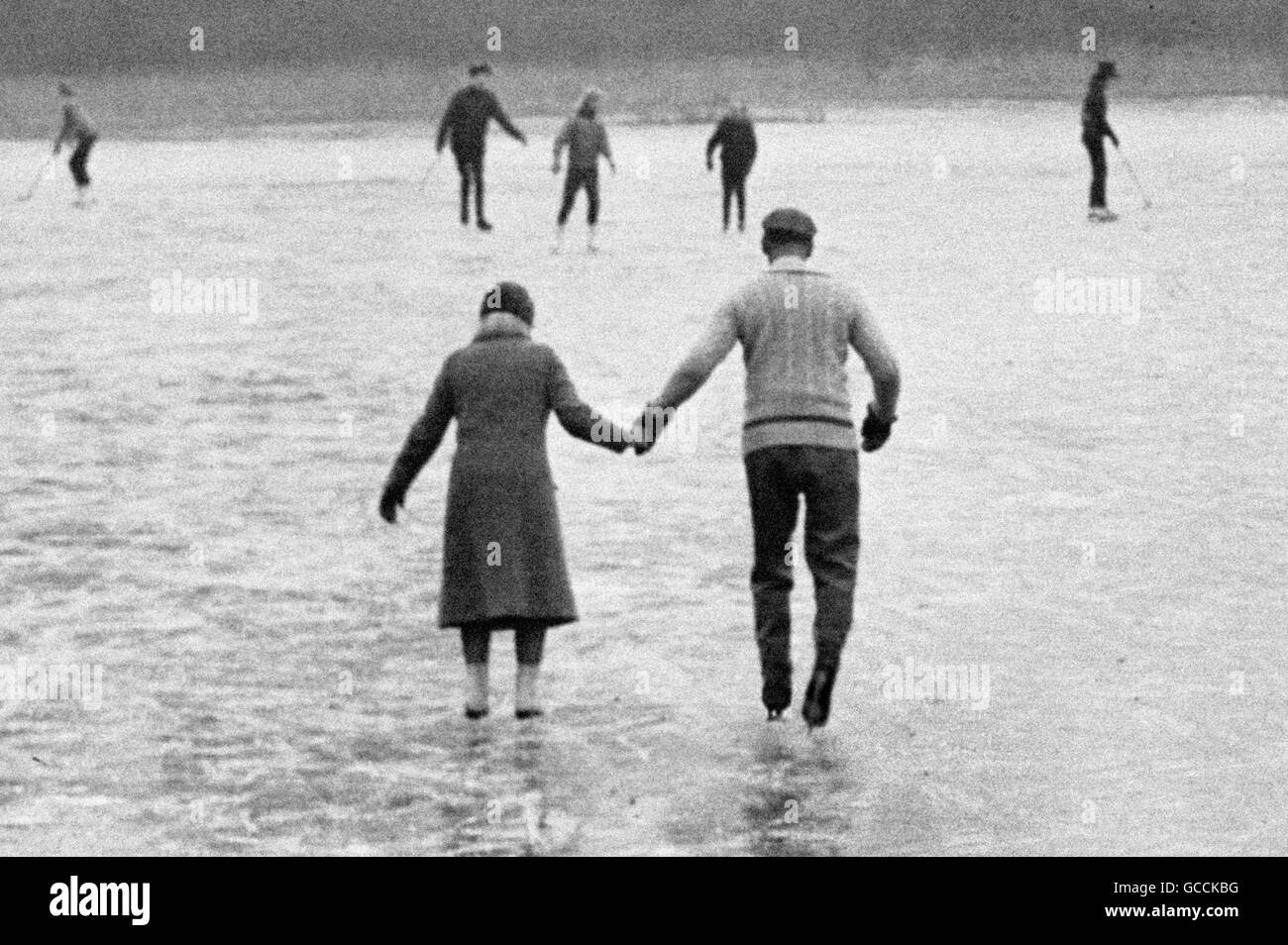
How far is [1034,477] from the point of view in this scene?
1333 cm

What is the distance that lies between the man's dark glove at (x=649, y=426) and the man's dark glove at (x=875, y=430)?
2.34ft

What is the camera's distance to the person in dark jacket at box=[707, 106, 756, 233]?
26.1 metres

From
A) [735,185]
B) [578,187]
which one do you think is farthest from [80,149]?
[578,187]

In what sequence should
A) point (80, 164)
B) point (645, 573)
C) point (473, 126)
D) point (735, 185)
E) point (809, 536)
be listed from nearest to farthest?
1. point (809, 536)
2. point (645, 573)
3. point (473, 126)
4. point (735, 185)
5. point (80, 164)

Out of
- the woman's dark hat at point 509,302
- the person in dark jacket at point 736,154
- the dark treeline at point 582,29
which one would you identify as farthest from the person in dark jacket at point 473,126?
the dark treeline at point 582,29

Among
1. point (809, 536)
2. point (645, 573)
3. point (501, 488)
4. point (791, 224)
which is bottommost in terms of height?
point (645, 573)

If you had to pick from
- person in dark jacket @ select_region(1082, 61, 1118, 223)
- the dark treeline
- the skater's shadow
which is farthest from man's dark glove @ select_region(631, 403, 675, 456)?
the dark treeline

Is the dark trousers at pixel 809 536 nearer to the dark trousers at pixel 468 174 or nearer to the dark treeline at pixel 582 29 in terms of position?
the dark trousers at pixel 468 174

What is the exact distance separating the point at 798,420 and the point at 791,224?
0.72 meters

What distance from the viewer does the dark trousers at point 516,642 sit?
888cm

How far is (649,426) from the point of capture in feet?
29.2

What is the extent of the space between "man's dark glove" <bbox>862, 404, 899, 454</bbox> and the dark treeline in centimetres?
4617

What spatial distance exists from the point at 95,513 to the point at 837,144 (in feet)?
98.6

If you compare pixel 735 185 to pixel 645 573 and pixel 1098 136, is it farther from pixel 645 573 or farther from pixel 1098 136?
pixel 645 573
